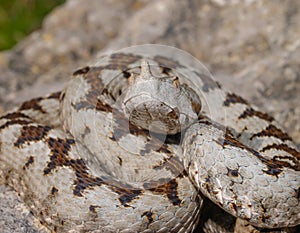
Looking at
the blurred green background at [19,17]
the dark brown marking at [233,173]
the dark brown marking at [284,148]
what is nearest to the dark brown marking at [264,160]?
the dark brown marking at [233,173]

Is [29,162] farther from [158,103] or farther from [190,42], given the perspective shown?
[190,42]

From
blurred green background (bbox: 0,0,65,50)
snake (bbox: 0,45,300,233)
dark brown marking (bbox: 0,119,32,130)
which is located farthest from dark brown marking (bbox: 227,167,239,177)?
blurred green background (bbox: 0,0,65,50)

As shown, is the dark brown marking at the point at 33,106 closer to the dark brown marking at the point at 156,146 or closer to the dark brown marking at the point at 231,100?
the dark brown marking at the point at 156,146

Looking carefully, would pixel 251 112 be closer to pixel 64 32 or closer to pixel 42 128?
pixel 42 128

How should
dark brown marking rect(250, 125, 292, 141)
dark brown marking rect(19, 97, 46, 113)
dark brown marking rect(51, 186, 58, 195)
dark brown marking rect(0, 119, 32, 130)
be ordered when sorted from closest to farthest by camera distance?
dark brown marking rect(51, 186, 58, 195) < dark brown marking rect(250, 125, 292, 141) < dark brown marking rect(0, 119, 32, 130) < dark brown marking rect(19, 97, 46, 113)

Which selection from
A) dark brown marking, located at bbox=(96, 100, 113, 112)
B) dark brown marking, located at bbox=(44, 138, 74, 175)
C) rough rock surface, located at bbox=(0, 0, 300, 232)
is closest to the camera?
dark brown marking, located at bbox=(44, 138, 74, 175)

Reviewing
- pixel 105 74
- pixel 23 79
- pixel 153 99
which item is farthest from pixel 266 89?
pixel 23 79

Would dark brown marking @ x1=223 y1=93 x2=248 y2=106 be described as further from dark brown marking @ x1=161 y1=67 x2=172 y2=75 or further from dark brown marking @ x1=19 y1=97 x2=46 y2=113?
dark brown marking @ x1=19 y1=97 x2=46 y2=113
